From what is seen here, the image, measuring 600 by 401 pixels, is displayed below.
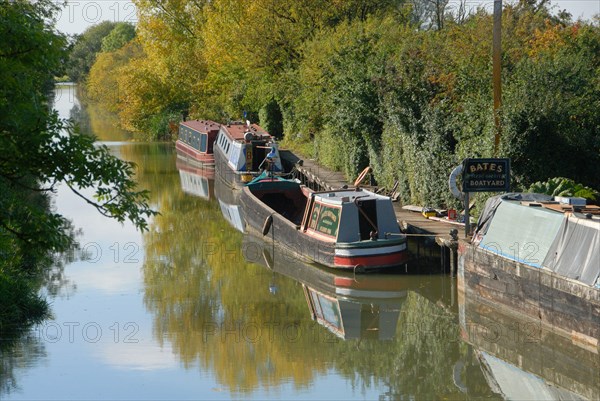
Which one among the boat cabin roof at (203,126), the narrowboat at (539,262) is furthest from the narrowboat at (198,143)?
the narrowboat at (539,262)

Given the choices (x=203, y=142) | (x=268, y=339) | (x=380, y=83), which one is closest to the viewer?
(x=268, y=339)

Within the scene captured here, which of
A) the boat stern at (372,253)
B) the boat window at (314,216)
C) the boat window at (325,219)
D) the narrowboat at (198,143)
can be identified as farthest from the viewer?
the narrowboat at (198,143)

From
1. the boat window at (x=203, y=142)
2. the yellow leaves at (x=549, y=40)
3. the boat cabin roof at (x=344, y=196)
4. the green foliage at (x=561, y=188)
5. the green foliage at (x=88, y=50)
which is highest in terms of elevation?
the green foliage at (x=88, y=50)

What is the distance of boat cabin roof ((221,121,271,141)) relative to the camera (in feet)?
122

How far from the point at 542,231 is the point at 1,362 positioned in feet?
29.2

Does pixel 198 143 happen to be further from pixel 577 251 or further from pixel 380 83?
pixel 577 251

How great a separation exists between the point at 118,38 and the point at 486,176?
78.9 meters

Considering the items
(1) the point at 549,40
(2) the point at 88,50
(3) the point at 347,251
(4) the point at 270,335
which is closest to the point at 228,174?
(1) the point at 549,40

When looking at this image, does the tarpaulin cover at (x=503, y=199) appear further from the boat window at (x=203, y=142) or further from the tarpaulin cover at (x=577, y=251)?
the boat window at (x=203, y=142)

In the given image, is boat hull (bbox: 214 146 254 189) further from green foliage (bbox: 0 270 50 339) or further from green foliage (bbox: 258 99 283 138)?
green foliage (bbox: 0 270 50 339)

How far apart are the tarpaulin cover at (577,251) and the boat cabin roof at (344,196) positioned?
5750 millimetres

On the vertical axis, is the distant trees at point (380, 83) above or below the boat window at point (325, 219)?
above

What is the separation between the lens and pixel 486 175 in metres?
18.9

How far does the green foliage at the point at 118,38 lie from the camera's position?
3622 inches
